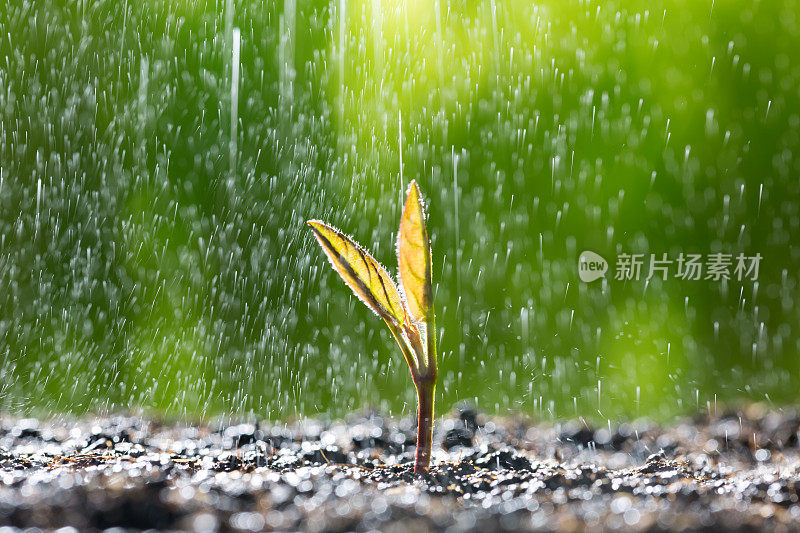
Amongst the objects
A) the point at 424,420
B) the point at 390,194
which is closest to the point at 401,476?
the point at 424,420

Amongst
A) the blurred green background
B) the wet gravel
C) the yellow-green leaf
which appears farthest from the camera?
the blurred green background

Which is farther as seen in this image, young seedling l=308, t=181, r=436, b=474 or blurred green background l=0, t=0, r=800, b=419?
blurred green background l=0, t=0, r=800, b=419

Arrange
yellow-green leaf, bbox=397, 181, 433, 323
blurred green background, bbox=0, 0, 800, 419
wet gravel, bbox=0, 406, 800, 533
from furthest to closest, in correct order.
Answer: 1. blurred green background, bbox=0, 0, 800, 419
2. yellow-green leaf, bbox=397, 181, 433, 323
3. wet gravel, bbox=0, 406, 800, 533

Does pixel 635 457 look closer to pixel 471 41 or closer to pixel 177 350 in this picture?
pixel 471 41

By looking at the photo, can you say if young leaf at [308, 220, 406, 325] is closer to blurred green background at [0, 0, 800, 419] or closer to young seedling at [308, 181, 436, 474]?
young seedling at [308, 181, 436, 474]

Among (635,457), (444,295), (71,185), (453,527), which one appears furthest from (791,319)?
(71,185)

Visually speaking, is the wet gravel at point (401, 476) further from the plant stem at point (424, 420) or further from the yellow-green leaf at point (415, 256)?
the yellow-green leaf at point (415, 256)

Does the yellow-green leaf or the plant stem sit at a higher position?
the yellow-green leaf

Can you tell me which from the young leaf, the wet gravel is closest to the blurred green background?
the wet gravel
